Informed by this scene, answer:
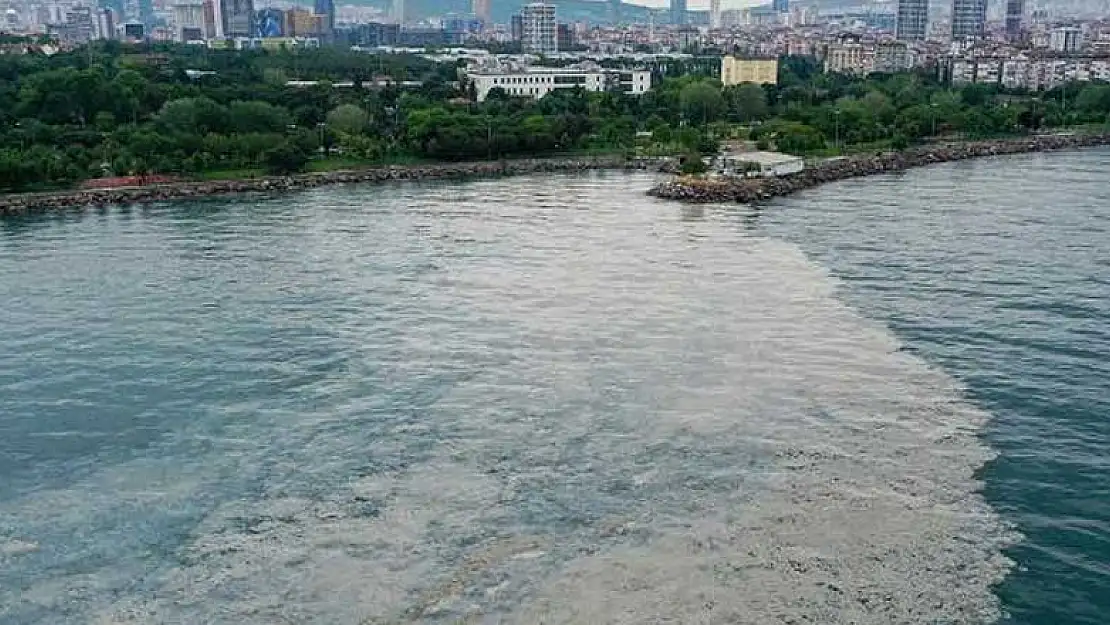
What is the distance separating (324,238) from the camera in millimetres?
13383

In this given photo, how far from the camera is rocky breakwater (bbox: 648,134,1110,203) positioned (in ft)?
54.8

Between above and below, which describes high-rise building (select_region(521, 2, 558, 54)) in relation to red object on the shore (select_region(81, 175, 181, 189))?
above

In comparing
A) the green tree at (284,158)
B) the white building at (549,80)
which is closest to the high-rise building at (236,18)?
the white building at (549,80)

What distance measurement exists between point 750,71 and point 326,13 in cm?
5675

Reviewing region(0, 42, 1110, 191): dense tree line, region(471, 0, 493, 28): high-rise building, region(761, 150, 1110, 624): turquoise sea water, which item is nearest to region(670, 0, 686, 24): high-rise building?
region(471, 0, 493, 28): high-rise building

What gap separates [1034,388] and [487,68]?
99.6 feet

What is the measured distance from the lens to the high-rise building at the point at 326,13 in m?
82.2

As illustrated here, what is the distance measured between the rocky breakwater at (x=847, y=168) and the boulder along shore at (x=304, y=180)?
300 centimetres

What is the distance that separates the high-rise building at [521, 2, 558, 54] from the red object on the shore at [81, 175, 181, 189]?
5261cm

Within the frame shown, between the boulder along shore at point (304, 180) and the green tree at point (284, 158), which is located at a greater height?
the green tree at point (284, 158)

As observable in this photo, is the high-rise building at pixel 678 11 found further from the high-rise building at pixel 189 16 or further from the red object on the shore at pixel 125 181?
the red object on the shore at pixel 125 181

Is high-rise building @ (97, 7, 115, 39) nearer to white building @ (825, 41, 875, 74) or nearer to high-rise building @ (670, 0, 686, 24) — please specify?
white building @ (825, 41, 875, 74)

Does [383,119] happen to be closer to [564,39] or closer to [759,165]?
[759,165]

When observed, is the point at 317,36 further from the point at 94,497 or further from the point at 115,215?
the point at 94,497
